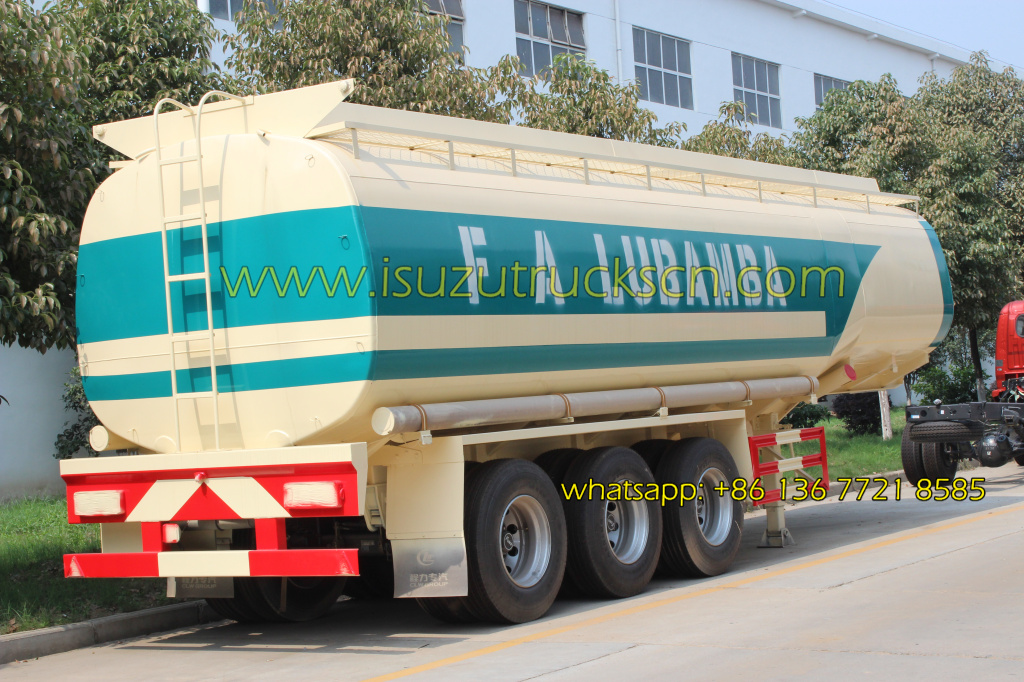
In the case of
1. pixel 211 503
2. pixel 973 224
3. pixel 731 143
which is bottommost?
pixel 211 503

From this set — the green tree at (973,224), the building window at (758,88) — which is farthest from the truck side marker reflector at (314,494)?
the building window at (758,88)

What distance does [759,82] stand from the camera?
32.3m

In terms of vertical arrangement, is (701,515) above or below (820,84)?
below

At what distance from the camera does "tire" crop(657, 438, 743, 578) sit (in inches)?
390

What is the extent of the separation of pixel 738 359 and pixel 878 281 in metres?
2.63

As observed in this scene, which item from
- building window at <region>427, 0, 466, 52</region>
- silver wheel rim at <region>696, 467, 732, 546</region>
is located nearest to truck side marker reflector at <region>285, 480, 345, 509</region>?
silver wheel rim at <region>696, 467, 732, 546</region>

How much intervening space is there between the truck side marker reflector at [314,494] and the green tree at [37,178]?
2.51m

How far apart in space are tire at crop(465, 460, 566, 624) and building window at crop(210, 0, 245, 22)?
1351 cm

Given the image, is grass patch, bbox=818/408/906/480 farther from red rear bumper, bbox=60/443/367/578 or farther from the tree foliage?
red rear bumper, bbox=60/443/367/578

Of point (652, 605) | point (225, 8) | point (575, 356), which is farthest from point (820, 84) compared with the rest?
point (652, 605)

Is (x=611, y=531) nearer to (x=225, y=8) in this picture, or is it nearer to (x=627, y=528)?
(x=627, y=528)

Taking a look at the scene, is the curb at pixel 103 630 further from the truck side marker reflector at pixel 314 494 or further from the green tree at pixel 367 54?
the green tree at pixel 367 54

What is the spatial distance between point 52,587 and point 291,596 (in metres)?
1.95

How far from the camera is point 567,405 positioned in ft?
28.8
